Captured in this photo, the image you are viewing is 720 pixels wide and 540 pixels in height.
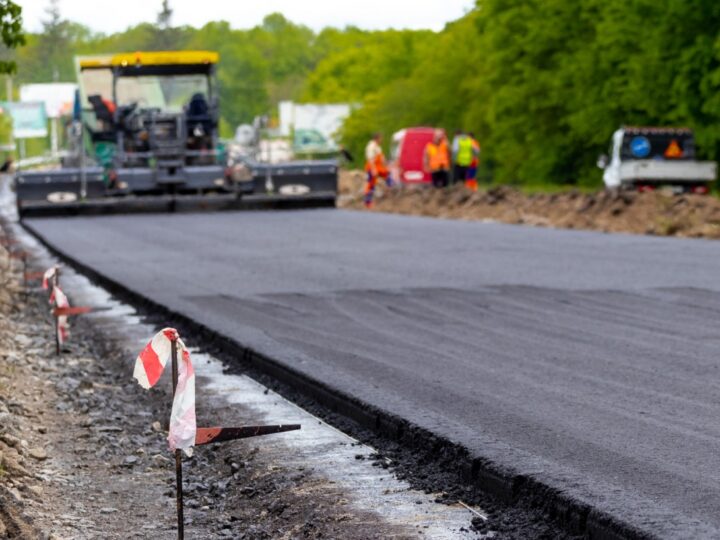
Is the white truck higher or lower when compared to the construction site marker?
lower

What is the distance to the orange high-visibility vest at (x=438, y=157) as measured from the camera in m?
38.4

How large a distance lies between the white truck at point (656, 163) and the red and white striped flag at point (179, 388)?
95.0 feet

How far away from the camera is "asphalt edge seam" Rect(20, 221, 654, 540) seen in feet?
17.0

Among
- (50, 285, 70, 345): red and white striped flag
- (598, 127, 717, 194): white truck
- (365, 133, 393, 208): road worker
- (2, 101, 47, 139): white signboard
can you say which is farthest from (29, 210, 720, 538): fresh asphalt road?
(2, 101, 47, 139): white signboard

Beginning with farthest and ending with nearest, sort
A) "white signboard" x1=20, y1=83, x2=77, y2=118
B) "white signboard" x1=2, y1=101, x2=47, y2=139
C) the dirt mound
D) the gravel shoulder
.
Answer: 1. "white signboard" x1=20, y1=83, x2=77, y2=118
2. "white signboard" x1=2, y1=101, x2=47, y2=139
3. the dirt mound
4. the gravel shoulder

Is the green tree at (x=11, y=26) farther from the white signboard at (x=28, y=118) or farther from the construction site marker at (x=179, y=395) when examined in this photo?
the white signboard at (x=28, y=118)

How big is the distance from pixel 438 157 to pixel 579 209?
39.5 ft

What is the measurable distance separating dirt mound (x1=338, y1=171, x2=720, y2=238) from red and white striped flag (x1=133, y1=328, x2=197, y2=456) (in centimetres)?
1672

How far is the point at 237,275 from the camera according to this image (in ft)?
51.7

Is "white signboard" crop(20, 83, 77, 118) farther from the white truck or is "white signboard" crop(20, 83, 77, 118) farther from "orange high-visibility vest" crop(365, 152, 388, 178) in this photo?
the white truck

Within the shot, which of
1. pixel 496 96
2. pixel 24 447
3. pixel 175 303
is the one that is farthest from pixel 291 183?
pixel 496 96

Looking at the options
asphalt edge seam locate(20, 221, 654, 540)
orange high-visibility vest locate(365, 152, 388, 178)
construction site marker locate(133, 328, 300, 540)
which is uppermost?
construction site marker locate(133, 328, 300, 540)

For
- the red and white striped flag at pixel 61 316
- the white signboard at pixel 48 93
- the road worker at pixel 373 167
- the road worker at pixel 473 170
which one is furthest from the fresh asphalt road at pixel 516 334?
the white signboard at pixel 48 93

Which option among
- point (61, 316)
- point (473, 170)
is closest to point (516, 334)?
point (61, 316)
